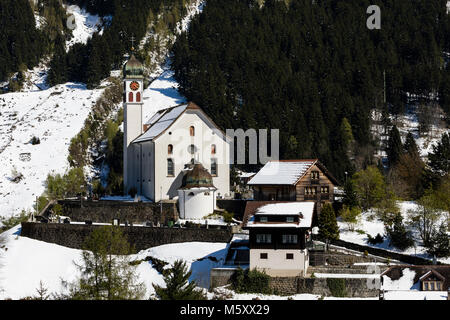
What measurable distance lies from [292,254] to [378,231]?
1084 cm

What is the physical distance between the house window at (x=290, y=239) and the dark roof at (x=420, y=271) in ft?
18.7

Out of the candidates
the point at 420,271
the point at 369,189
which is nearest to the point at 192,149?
the point at 369,189

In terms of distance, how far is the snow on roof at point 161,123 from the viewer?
62.1 meters

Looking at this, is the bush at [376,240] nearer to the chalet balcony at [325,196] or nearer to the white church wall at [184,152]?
the chalet balcony at [325,196]

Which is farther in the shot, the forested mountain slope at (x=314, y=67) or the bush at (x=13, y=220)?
the forested mountain slope at (x=314, y=67)

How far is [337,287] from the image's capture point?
42.0 meters

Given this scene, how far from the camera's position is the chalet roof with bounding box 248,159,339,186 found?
54812 millimetres

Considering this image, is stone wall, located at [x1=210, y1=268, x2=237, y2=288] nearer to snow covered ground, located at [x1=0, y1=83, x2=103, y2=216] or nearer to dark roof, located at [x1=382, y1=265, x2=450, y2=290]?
dark roof, located at [x1=382, y1=265, x2=450, y2=290]

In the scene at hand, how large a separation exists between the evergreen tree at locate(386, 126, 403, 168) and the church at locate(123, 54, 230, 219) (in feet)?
71.8

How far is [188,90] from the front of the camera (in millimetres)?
99000

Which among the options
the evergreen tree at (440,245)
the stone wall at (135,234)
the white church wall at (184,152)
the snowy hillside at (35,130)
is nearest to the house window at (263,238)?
the stone wall at (135,234)
